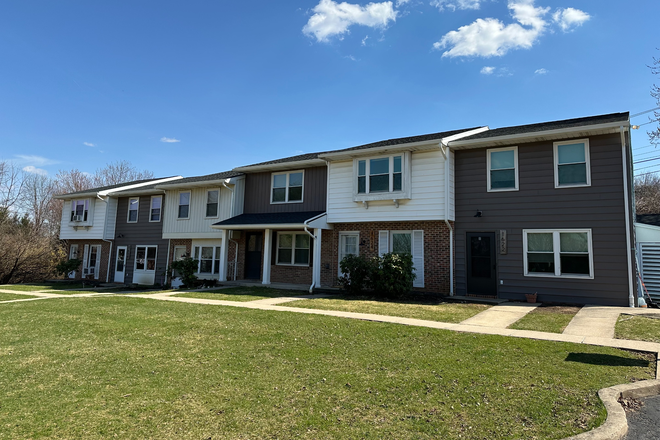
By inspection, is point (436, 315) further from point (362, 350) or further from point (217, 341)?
point (217, 341)

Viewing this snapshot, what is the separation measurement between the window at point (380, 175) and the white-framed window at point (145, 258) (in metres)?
12.9

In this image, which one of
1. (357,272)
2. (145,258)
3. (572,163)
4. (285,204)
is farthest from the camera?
(145,258)

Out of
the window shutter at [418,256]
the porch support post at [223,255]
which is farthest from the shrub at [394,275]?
the porch support post at [223,255]

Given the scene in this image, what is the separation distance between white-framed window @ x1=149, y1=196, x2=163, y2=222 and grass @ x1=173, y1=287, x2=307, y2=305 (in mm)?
8799

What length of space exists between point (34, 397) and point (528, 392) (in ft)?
17.3

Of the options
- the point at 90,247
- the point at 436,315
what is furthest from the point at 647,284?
the point at 90,247

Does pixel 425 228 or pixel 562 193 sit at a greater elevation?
pixel 562 193

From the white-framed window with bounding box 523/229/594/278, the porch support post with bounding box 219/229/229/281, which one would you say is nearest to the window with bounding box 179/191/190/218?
the porch support post with bounding box 219/229/229/281

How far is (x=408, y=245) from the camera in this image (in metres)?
14.6

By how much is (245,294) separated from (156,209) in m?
10.9

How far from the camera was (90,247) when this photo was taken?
24.7 meters

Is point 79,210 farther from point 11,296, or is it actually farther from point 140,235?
point 11,296

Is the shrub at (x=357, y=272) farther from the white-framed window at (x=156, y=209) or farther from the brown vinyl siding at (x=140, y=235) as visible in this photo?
the white-framed window at (x=156, y=209)

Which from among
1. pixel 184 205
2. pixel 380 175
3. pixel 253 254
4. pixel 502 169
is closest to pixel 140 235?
pixel 184 205
